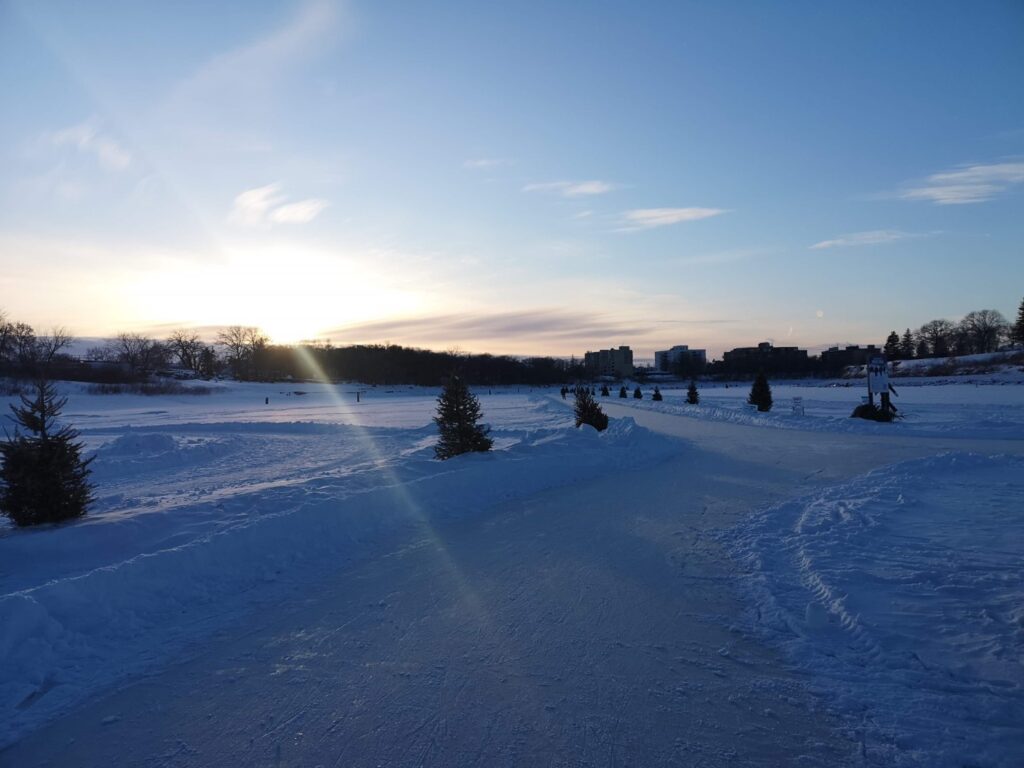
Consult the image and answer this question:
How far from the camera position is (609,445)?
1631 centimetres

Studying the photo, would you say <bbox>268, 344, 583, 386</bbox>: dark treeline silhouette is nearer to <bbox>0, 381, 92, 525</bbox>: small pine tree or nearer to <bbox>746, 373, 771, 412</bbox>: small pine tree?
<bbox>746, 373, 771, 412</bbox>: small pine tree

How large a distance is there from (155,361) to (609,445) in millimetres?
115074

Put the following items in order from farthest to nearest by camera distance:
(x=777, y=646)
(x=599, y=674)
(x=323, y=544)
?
(x=323, y=544) → (x=777, y=646) → (x=599, y=674)

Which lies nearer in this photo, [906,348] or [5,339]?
[5,339]

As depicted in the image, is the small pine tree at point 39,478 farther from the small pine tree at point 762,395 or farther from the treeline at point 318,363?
the treeline at point 318,363

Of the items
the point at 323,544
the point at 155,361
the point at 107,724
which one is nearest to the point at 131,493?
the point at 323,544

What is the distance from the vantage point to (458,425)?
15.0 meters

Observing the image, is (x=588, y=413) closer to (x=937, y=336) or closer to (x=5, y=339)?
(x=5, y=339)

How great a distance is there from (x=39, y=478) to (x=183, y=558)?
3.71m

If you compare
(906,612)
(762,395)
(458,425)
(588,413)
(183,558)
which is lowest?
(906,612)

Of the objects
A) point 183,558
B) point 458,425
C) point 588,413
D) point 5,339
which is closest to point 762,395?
point 588,413

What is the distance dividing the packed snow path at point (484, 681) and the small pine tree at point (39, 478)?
16.6 ft

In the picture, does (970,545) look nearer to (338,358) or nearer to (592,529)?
(592,529)

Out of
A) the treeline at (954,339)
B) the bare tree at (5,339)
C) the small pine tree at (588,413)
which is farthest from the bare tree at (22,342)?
the treeline at (954,339)
